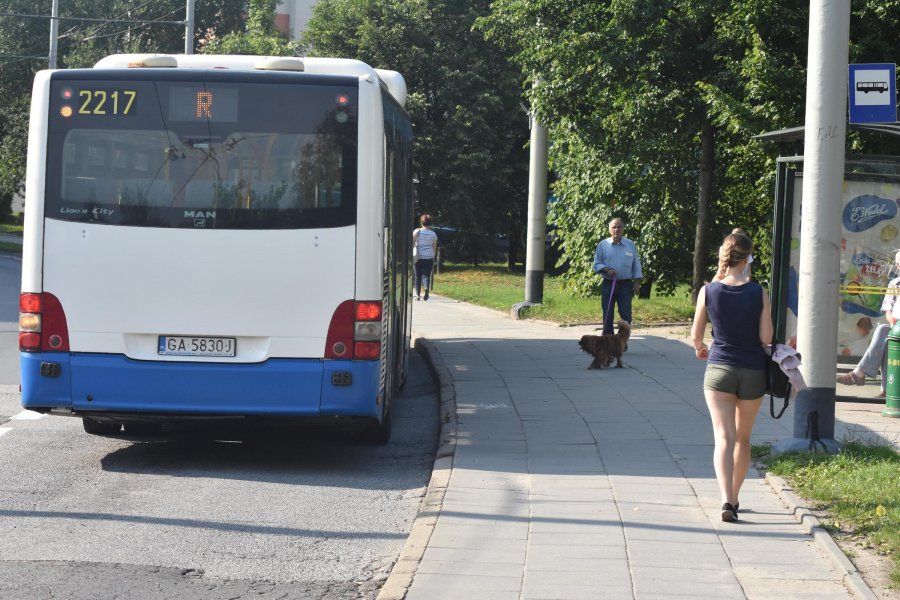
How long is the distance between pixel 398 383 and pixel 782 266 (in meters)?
3.83

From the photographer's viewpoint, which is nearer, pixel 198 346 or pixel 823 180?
pixel 823 180

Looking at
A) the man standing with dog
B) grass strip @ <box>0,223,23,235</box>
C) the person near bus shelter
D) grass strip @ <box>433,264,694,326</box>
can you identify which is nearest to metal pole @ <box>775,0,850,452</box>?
the person near bus shelter

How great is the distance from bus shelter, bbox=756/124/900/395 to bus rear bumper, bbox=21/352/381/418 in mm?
4359

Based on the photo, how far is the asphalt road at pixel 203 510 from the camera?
6.00m

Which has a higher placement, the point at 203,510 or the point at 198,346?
the point at 198,346

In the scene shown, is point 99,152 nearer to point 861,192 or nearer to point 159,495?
point 159,495

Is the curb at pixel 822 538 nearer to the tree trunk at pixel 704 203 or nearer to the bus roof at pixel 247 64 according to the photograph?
the bus roof at pixel 247 64

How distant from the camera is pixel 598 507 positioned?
7.43 metres

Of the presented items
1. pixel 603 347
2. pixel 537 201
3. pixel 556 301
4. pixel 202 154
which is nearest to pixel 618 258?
pixel 603 347

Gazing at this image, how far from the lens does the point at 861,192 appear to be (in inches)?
479

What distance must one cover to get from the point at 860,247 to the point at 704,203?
8.87m

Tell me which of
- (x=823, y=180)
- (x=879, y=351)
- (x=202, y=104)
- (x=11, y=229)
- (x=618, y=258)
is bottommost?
(x=879, y=351)

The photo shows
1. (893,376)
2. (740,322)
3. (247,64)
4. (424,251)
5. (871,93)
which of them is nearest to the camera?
(740,322)

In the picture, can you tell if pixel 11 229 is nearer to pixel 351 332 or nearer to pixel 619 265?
pixel 619 265
